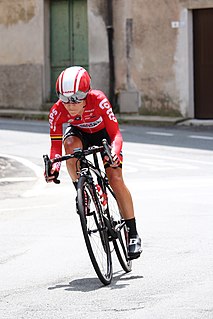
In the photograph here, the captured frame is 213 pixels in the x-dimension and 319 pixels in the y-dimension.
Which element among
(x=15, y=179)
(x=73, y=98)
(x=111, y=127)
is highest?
(x=73, y=98)

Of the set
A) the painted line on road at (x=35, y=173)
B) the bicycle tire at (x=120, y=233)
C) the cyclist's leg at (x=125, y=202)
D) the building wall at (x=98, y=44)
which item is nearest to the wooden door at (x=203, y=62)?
the building wall at (x=98, y=44)

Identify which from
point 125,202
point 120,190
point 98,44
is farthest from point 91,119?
point 98,44

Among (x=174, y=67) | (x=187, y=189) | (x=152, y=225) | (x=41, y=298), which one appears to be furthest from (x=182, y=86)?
(x=41, y=298)

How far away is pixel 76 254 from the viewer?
9273 mm

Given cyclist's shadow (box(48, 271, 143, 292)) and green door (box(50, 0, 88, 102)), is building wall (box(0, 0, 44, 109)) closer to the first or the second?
green door (box(50, 0, 88, 102))

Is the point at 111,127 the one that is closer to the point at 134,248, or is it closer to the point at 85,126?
the point at 85,126

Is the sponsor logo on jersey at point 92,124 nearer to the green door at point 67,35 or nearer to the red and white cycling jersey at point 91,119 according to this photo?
the red and white cycling jersey at point 91,119

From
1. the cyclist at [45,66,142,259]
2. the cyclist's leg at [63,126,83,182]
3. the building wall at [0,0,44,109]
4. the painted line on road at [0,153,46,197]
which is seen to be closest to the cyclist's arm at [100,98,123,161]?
the cyclist at [45,66,142,259]

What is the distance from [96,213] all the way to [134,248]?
603mm

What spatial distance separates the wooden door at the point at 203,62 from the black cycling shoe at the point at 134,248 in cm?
1712

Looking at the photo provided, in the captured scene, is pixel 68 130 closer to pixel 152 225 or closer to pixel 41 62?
pixel 152 225

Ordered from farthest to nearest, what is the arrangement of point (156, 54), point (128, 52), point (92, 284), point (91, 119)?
1. point (128, 52)
2. point (156, 54)
3. point (91, 119)
4. point (92, 284)

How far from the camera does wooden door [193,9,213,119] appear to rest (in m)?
25.5

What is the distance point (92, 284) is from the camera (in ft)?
26.2
